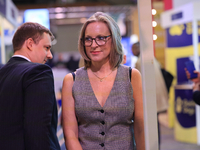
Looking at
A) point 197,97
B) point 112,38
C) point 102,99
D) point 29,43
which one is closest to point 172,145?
point 197,97

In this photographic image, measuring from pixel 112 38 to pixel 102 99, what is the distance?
14.1 inches

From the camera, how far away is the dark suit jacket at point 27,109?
121 cm

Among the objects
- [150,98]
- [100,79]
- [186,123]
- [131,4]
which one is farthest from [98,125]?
[131,4]

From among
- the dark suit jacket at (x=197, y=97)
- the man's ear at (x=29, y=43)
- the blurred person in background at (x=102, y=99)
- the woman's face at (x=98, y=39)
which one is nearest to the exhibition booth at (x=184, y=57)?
the dark suit jacket at (x=197, y=97)

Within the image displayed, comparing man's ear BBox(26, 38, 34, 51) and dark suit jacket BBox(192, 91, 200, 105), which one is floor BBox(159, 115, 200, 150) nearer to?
dark suit jacket BBox(192, 91, 200, 105)

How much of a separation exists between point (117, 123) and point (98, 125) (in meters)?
0.11

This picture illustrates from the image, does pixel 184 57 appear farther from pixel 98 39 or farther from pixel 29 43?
pixel 29 43

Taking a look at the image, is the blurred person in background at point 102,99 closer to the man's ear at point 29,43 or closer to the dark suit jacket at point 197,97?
the man's ear at point 29,43

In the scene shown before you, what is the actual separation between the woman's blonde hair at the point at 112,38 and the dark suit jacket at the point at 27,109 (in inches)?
12.6

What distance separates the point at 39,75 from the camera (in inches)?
49.7

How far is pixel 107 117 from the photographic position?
1.41 meters

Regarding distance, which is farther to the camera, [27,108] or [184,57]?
[184,57]

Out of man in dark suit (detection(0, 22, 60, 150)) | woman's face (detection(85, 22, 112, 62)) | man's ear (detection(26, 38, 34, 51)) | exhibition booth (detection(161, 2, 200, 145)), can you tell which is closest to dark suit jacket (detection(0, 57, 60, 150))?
man in dark suit (detection(0, 22, 60, 150))

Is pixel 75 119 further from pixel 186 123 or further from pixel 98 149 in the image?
pixel 186 123
